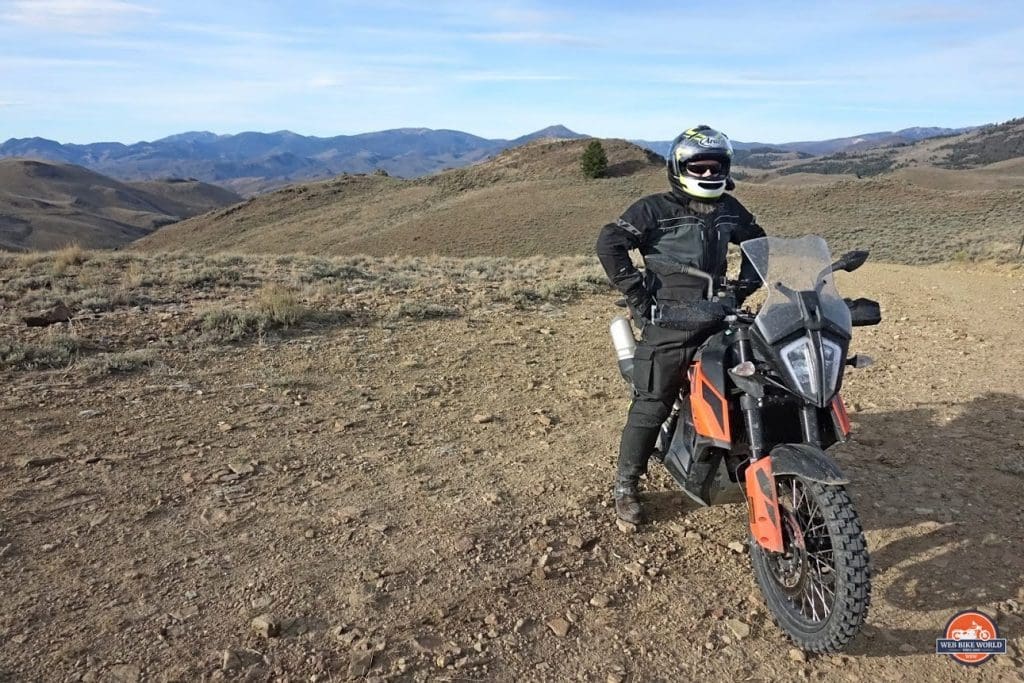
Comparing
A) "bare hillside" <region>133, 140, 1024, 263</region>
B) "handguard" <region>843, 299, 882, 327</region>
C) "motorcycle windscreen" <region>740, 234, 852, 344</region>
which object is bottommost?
"bare hillside" <region>133, 140, 1024, 263</region>

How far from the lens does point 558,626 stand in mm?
2814

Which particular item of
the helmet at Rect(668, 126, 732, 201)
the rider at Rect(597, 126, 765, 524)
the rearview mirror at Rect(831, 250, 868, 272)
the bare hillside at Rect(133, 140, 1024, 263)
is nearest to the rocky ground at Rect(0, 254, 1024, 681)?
the rider at Rect(597, 126, 765, 524)

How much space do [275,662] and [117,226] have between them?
141255 millimetres

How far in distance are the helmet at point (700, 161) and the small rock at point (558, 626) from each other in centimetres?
212

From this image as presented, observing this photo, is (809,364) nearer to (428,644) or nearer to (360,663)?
(428,644)

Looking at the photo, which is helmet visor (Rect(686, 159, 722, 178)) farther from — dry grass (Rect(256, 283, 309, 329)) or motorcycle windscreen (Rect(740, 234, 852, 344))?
dry grass (Rect(256, 283, 309, 329))

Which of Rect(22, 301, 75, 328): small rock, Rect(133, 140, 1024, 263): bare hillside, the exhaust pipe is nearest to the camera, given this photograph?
the exhaust pipe

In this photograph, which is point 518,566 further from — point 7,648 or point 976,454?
point 976,454

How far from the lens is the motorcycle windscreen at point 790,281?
2.66 m

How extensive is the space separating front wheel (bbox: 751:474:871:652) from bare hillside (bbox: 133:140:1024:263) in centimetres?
2153

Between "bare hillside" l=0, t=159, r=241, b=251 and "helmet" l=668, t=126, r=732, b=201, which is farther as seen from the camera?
"bare hillside" l=0, t=159, r=241, b=251

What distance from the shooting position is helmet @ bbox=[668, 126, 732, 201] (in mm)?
3314

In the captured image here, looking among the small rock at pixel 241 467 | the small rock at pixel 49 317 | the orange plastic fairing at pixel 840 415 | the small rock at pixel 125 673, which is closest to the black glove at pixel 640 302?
the orange plastic fairing at pixel 840 415

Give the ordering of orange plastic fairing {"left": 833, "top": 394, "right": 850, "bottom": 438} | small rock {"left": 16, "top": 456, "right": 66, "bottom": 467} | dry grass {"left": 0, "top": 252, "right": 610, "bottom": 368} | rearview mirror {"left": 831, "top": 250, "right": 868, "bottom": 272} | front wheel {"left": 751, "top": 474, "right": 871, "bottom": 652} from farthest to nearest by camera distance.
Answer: dry grass {"left": 0, "top": 252, "right": 610, "bottom": 368} → small rock {"left": 16, "top": 456, "right": 66, "bottom": 467} → rearview mirror {"left": 831, "top": 250, "right": 868, "bottom": 272} → orange plastic fairing {"left": 833, "top": 394, "right": 850, "bottom": 438} → front wheel {"left": 751, "top": 474, "right": 871, "bottom": 652}
